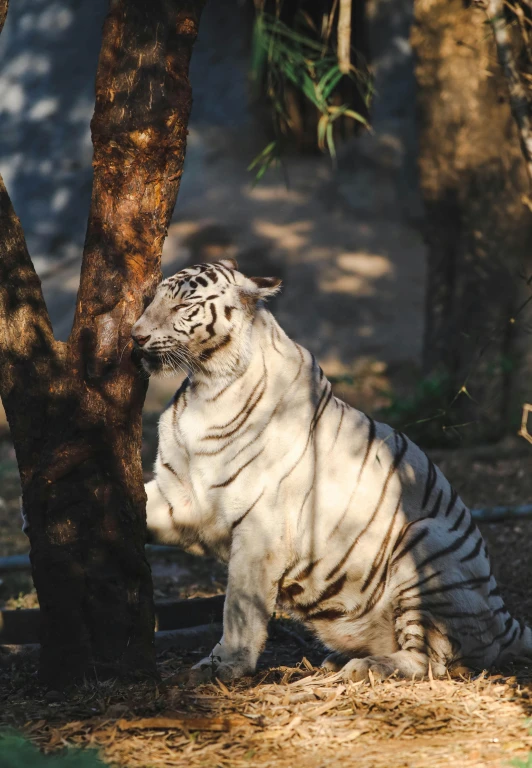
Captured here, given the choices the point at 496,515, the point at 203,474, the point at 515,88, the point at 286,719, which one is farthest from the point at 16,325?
the point at 496,515

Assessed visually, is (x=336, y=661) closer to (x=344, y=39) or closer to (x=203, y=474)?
(x=203, y=474)

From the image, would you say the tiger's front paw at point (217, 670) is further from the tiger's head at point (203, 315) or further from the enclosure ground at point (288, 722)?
the tiger's head at point (203, 315)

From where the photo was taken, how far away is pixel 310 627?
404 centimetres

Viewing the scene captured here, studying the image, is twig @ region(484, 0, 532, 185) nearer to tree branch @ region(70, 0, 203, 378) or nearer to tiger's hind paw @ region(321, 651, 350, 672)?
tree branch @ region(70, 0, 203, 378)

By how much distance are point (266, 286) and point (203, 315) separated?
0.29 m

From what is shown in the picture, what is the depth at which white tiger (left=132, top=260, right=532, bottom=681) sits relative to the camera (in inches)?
147

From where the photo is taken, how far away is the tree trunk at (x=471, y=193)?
8117 mm

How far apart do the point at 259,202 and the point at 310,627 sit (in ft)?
31.7

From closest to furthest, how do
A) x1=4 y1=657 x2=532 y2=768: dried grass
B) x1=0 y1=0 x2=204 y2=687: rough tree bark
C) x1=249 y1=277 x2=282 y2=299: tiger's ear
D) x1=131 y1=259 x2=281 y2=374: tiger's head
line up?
1. x1=4 y1=657 x2=532 y2=768: dried grass
2. x1=0 y1=0 x2=204 y2=687: rough tree bark
3. x1=131 y1=259 x2=281 y2=374: tiger's head
4. x1=249 y1=277 x2=282 y2=299: tiger's ear

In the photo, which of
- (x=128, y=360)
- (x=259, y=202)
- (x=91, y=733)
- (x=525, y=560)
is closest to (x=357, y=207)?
(x=259, y=202)

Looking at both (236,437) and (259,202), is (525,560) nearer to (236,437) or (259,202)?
(236,437)

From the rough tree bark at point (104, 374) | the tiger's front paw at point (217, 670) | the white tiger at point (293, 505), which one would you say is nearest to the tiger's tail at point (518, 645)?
the white tiger at point (293, 505)

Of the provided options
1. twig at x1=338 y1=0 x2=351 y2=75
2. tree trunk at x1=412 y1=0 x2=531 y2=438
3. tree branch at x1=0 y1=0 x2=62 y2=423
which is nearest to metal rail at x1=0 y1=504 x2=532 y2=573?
tree trunk at x1=412 y1=0 x2=531 y2=438

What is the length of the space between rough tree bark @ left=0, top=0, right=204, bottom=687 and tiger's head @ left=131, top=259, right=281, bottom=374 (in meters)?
0.13
